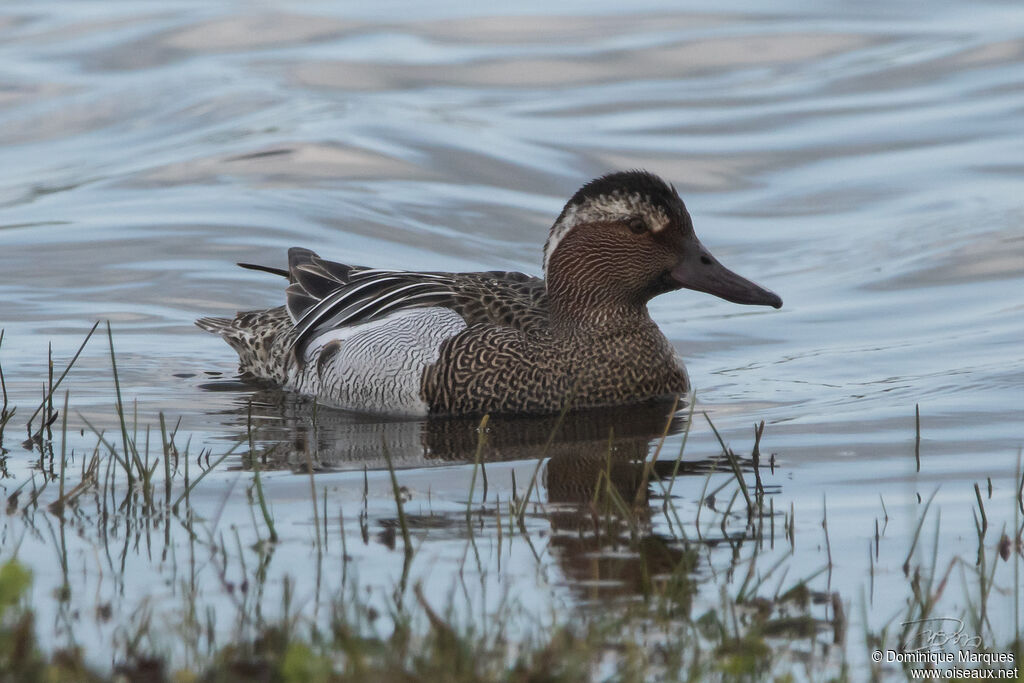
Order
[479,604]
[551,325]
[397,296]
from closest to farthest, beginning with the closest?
[479,604]
[551,325]
[397,296]

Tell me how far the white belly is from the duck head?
26.2 inches

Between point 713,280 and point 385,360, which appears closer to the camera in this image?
point 713,280

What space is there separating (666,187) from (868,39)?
14.8 m

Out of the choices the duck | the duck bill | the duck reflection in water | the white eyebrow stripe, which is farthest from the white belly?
the duck bill

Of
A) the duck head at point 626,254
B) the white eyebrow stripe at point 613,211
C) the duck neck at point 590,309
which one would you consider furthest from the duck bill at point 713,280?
the duck neck at point 590,309

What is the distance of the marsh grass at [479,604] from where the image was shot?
3.73 meters

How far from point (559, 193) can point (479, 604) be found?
11569 mm

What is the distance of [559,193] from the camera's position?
52.6ft

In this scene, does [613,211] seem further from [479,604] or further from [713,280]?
[479,604]

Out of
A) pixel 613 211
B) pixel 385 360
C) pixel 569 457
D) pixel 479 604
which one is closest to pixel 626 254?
pixel 613 211

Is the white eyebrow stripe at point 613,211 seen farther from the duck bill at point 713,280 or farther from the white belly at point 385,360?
the white belly at point 385,360

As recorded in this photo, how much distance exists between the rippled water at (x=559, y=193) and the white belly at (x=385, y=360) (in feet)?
0.66

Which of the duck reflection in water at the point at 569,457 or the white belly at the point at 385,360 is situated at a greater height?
the white belly at the point at 385,360

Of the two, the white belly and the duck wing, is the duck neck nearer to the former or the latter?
the duck wing
